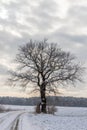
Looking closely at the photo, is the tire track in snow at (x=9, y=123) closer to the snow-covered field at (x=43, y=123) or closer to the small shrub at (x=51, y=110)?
the snow-covered field at (x=43, y=123)

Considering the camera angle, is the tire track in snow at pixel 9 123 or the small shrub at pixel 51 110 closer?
the tire track in snow at pixel 9 123

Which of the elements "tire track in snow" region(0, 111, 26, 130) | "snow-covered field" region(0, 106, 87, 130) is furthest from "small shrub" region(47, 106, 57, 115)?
"tire track in snow" region(0, 111, 26, 130)

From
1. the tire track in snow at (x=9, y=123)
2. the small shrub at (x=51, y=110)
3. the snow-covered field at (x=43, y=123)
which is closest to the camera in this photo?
the tire track in snow at (x=9, y=123)

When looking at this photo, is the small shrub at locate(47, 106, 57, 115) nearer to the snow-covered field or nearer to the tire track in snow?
the snow-covered field

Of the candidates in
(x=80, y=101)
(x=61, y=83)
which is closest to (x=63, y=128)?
(x=61, y=83)

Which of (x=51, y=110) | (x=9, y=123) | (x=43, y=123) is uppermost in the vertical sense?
(x=51, y=110)

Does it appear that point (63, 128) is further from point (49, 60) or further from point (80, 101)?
point (80, 101)

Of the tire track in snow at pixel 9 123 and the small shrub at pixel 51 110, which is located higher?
the small shrub at pixel 51 110

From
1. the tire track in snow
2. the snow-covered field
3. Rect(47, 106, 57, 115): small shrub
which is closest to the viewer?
the tire track in snow

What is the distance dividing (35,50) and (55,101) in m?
8.15

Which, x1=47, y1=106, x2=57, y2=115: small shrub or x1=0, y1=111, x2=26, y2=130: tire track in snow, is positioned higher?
x1=47, y1=106, x2=57, y2=115: small shrub

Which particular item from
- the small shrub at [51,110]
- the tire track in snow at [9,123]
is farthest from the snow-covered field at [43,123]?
the small shrub at [51,110]

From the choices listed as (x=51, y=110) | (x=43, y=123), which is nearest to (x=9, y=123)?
(x=43, y=123)

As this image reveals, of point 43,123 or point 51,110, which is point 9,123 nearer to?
point 43,123
